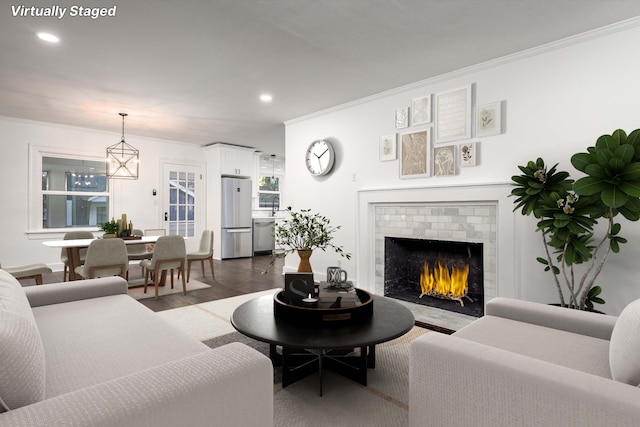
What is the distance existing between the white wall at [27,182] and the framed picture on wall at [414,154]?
510cm

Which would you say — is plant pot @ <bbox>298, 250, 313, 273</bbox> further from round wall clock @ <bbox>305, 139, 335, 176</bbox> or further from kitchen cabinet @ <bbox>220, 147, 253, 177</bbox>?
kitchen cabinet @ <bbox>220, 147, 253, 177</bbox>

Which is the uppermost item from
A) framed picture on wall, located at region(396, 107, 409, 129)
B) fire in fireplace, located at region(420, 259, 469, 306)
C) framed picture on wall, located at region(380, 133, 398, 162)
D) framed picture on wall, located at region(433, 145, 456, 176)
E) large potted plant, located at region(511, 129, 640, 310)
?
framed picture on wall, located at region(396, 107, 409, 129)

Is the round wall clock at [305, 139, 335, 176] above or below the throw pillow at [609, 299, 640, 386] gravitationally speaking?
above

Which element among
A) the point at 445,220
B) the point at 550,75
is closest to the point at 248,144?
the point at 445,220

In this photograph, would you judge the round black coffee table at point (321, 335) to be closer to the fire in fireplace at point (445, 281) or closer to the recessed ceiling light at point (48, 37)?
the fire in fireplace at point (445, 281)

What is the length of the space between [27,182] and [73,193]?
0.64 metres

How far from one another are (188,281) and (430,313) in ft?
10.9

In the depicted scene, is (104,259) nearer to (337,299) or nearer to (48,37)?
(48,37)

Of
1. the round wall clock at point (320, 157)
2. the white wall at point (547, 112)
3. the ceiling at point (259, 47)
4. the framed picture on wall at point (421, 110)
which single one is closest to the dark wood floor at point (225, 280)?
the round wall clock at point (320, 157)

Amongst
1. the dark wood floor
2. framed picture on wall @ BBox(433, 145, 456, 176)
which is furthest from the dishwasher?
framed picture on wall @ BBox(433, 145, 456, 176)

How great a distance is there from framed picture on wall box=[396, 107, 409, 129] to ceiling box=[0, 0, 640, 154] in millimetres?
299

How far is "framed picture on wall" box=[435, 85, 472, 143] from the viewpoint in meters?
3.42

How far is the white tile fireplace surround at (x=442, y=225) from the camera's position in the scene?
10.4ft

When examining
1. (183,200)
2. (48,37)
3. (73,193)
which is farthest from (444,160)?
(73,193)
